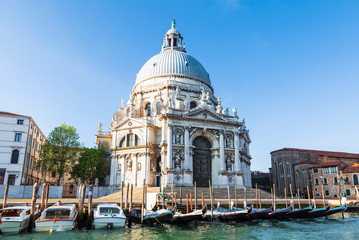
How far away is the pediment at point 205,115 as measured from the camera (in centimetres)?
3308

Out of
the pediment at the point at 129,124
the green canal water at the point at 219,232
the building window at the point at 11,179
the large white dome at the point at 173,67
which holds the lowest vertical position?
the green canal water at the point at 219,232

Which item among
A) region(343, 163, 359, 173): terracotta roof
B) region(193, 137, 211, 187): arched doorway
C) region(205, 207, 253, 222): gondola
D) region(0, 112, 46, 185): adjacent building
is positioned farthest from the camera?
region(343, 163, 359, 173): terracotta roof

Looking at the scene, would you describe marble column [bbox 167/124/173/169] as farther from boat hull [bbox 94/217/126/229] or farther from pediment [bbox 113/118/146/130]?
boat hull [bbox 94/217/126/229]

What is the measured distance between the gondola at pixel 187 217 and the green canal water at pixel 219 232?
39 centimetres

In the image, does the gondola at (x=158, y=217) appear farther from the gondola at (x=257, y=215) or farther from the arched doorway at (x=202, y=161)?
the arched doorway at (x=202, y=161)

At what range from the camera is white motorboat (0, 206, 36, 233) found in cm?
1380

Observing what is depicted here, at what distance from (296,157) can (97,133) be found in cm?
3550

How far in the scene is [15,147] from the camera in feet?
105

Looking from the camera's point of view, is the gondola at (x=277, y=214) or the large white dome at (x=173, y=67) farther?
the large white dome at (x=173, y=67)

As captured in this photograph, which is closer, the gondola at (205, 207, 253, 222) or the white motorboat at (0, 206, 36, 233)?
the white motorboat at (0, 206, 36, 233)

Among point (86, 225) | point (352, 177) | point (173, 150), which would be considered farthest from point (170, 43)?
point (86, 225)

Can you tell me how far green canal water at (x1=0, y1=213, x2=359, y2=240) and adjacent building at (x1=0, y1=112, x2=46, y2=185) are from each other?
2016cm

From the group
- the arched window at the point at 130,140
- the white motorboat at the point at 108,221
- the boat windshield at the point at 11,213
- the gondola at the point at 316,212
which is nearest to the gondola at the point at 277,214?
the gondola at the point at 316,212

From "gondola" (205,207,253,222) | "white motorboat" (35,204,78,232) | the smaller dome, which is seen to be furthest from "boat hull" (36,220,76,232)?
the smaller dome
